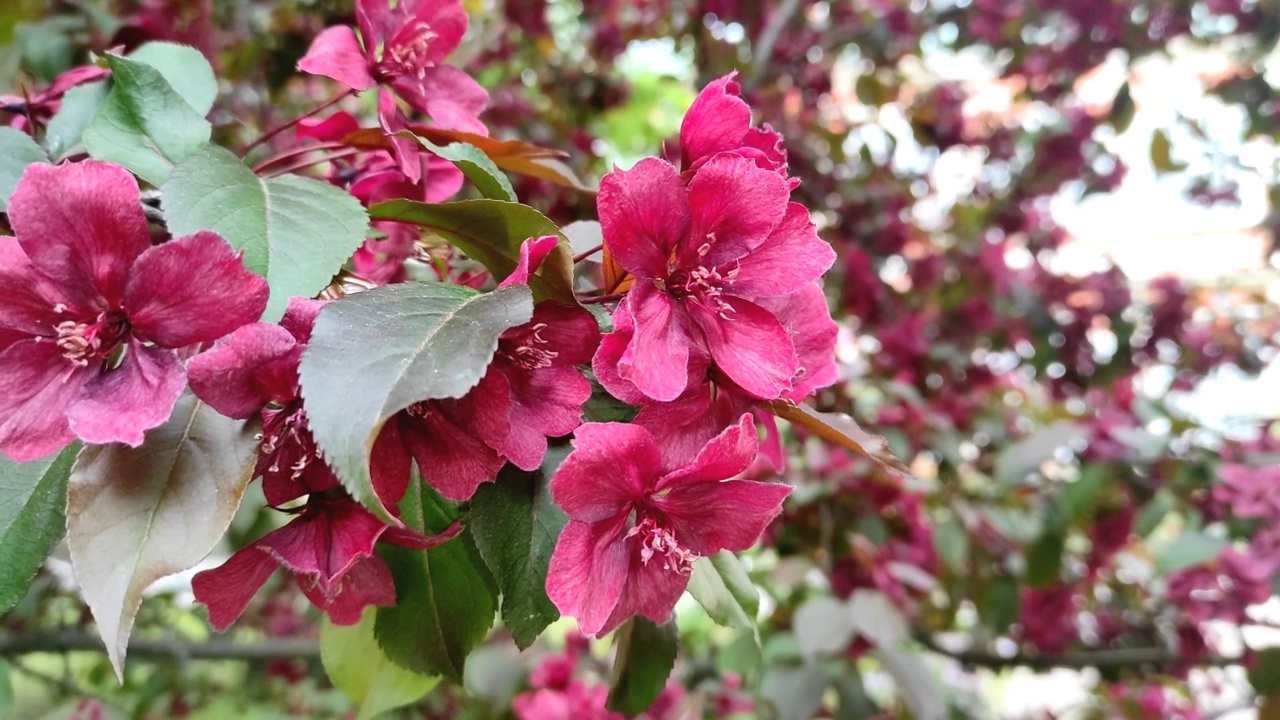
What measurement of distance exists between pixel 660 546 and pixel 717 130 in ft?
0.92

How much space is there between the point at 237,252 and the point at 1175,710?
2656 millimetres

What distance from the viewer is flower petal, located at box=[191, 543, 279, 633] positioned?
50cm

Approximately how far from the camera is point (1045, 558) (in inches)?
76.7

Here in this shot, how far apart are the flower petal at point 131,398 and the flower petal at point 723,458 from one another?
0.28 m

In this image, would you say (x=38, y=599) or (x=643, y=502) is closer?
(x=643, y=502)

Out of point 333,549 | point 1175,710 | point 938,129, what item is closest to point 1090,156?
point 938,129

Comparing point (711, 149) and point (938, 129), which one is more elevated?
point (711, 149)

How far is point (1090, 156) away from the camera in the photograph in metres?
2.75

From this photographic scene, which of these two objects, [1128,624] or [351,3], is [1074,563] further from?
[351,3]

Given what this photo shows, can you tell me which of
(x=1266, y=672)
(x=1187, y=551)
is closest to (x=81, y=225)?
(x=1187, y=551)

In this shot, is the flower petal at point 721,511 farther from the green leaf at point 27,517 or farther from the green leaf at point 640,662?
the green leaf at point 27,517

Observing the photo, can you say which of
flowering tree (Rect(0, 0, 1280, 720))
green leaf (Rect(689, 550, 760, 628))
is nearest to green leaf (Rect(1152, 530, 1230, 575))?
flowering tree (Rect(0, 0, 1280, 720))

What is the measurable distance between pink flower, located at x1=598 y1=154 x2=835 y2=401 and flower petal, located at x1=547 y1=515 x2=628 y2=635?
99mm

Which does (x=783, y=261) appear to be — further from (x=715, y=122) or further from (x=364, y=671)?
(x=364, y=671)
